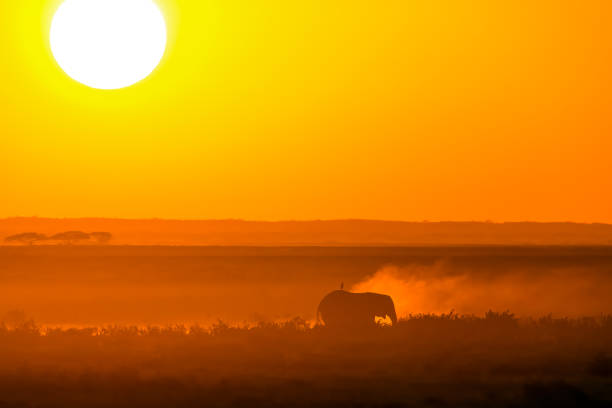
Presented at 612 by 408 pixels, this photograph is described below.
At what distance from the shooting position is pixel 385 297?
1203 inches

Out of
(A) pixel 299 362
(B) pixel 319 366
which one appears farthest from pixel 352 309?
(B) pixel 319 366

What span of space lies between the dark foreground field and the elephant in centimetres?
107

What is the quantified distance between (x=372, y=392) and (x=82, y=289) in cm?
4711

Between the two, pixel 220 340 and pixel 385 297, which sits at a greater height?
pixel 385 297

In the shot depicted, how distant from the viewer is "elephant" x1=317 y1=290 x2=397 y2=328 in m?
29.9

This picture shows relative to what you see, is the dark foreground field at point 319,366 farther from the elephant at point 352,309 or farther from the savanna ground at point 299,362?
the elephant at point 352,309

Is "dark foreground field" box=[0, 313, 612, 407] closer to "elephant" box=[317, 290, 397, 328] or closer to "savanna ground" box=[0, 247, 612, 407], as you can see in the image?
"savanna ground" box=[0, 247, 612, 407]

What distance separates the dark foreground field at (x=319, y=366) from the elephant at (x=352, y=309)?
1.07 meters

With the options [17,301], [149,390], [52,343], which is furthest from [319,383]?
[17,301]

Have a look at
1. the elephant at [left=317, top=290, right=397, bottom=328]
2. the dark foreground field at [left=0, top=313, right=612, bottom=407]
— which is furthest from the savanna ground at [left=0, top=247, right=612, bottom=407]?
the elephant at [left=317, top=290, right=397, bottom=328]

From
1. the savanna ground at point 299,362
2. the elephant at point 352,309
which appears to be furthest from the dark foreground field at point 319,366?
the elephant at point 352,309

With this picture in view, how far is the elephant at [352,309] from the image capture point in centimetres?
2986

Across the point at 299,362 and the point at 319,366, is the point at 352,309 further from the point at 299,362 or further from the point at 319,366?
the point at 319,366

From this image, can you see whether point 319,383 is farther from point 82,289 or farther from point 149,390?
point 82,289
